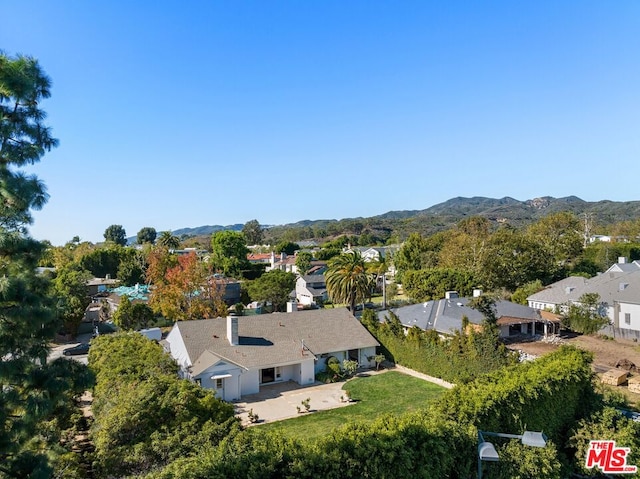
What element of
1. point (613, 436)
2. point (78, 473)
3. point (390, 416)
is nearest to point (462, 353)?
point (613, 436)

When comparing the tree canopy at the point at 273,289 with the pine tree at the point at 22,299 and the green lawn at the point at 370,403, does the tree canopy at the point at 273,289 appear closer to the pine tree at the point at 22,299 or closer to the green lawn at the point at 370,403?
the green lawn at the point at 370,403

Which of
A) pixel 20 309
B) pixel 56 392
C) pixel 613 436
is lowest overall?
pixel 613 436

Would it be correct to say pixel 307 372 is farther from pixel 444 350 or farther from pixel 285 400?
pixel 444 350

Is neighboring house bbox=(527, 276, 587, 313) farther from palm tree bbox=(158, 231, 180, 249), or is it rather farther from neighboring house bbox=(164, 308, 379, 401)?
palm tree bbox=(158, 231, 180, 249)

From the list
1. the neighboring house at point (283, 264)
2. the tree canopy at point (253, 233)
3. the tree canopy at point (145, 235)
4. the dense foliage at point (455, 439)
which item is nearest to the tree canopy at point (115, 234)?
the tree canopy at point (145, 235)

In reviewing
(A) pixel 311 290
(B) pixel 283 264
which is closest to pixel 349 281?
(A) pixel 311 290

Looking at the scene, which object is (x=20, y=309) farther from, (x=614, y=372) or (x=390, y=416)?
(x=614, y=372)
